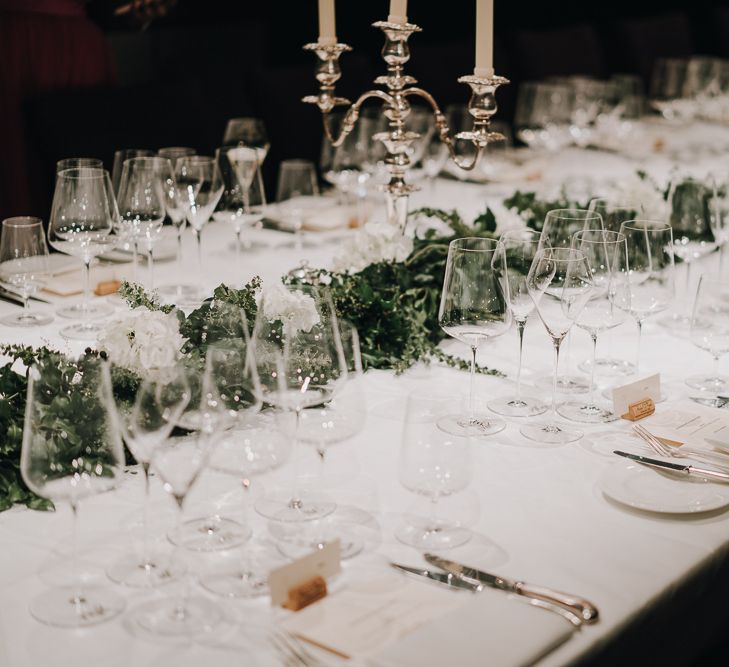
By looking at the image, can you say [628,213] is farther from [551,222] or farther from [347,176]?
[347,176]

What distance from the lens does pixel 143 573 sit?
49.6 inches

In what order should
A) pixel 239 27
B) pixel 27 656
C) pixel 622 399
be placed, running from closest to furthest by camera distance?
pixel 27 656 → pixel 622 399 → pixel 239 27

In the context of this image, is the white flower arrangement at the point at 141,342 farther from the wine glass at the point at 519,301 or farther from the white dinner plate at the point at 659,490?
the white dinner plate at the point at 659,490

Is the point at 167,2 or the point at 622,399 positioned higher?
the point at 167,2

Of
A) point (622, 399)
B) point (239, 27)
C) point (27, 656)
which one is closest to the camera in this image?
point (27, 656)

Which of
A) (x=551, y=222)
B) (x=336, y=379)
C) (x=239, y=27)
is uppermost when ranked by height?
(x=239, y=27)

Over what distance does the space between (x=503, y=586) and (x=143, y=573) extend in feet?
1.41

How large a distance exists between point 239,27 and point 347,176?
359 centimetres

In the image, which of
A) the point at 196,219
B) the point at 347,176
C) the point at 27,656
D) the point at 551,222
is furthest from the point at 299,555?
the point at 347,176

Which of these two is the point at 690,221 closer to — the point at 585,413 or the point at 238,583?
the point at 585,413

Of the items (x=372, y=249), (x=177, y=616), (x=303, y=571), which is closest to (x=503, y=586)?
(x=303, y=571)

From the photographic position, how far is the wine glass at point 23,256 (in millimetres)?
2039

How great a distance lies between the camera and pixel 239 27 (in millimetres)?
6207

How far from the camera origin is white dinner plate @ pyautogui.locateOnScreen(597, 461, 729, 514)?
142 cm
